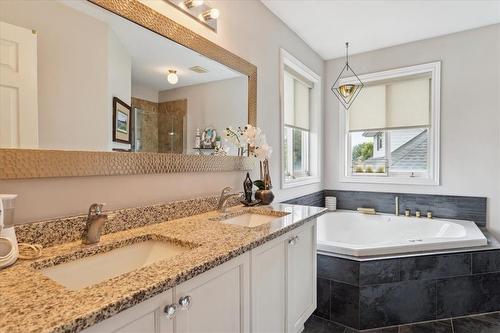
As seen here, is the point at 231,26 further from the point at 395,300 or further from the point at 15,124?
the point at 395,300

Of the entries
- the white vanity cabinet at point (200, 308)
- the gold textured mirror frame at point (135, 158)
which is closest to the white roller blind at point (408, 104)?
the gold textured mirror frame at point (135, 158)

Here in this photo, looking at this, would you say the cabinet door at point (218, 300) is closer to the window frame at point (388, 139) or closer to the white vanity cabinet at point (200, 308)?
the white vanity cabinet at point (200, 308)

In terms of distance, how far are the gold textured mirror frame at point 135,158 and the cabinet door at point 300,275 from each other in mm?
702

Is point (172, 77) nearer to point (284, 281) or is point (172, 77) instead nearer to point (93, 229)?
point (93, 229)

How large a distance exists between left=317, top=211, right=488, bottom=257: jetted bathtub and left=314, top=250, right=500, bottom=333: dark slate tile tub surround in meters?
0.08

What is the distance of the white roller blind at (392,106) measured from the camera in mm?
3336

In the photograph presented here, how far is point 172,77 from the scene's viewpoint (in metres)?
1.60

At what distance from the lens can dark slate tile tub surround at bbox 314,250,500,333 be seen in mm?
2105

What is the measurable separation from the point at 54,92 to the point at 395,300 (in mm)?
2501

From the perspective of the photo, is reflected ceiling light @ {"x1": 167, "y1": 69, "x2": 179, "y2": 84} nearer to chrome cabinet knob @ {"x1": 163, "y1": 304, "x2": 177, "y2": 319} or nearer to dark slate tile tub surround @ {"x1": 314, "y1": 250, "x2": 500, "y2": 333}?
chrome cabinet knob @ {"x1": 163, "y1": 304, "x2": 177, "y2": 319}

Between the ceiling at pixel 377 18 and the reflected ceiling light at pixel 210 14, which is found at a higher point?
the ceiling at pixel 377 18

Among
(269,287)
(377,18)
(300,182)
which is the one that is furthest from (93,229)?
(377,18)

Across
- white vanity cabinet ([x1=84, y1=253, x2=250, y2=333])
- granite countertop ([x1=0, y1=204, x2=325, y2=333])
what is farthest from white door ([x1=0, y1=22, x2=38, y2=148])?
white vanity cabinet ([x1=84, y1=253, x2=250, y2=333])

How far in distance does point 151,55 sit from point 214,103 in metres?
0.52
